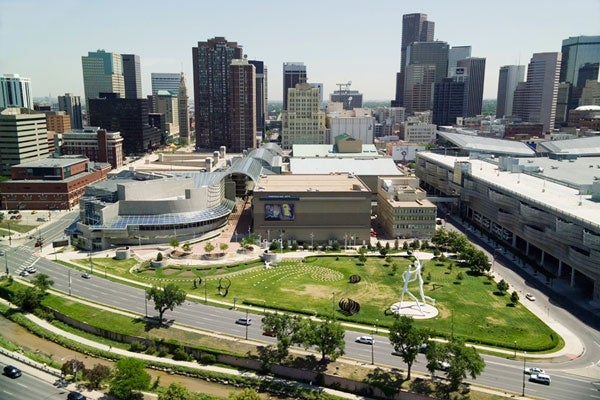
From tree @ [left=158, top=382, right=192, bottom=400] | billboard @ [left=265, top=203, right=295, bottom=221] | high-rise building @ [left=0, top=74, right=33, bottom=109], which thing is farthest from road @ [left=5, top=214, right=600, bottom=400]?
high-rise building @ [left=0, top=74, right=33, bottom=109]

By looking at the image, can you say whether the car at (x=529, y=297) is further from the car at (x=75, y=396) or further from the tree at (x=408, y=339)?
the car at (x=75, y=396)

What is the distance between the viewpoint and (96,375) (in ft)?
170

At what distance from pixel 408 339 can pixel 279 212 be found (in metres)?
55.0

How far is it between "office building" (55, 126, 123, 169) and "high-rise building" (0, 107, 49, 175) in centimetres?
2291

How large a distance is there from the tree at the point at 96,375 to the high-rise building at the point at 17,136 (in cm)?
12199

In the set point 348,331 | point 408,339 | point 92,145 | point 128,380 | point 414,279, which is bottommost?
point 348,331

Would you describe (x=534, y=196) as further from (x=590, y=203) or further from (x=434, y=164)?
(x=434, y=164)

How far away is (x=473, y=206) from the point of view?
123 m

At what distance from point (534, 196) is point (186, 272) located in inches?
2727

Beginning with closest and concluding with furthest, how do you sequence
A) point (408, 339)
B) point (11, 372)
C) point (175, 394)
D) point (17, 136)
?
point (175, 394) < point (11, 372) < point (408, 339) < point (17, 136)

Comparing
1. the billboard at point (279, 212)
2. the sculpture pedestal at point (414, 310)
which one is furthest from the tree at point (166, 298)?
the billboard at point (279, 212)

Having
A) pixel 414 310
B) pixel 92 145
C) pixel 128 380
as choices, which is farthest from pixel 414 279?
pixel 92 145

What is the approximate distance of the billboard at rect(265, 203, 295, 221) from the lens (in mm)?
103500

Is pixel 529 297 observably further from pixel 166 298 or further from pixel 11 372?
pixel 11 372
